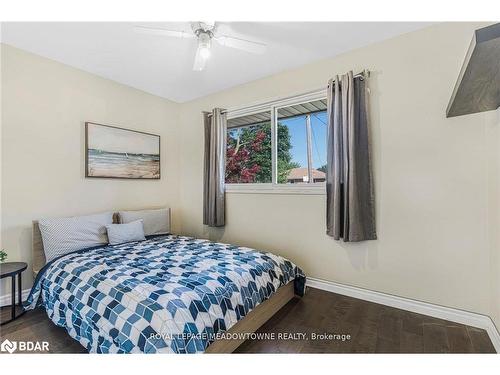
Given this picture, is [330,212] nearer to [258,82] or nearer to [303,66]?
[303,66]

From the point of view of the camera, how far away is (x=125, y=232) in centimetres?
277

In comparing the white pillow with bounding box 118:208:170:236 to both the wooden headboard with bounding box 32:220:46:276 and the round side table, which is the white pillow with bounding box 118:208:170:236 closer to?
the wooden headboard with bounding box 32:220:46:276

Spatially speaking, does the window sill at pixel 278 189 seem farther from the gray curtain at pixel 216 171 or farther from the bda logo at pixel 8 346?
the bda logo at pixel 8 346

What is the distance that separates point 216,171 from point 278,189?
3.02 feet

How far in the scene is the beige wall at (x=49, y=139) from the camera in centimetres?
236

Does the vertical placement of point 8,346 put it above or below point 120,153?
below

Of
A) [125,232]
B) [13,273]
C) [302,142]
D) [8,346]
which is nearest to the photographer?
[8,346]

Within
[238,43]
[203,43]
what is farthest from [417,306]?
[203,43]

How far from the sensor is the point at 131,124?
132 inches

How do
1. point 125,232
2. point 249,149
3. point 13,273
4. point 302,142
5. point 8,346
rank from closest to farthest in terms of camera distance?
1. point 8,346
2. point 13,273
3. point 125,232
4. point 302,142
5. point 249,149

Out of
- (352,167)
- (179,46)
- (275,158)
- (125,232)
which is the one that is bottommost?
(125,232)

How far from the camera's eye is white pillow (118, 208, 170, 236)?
3.01 metres

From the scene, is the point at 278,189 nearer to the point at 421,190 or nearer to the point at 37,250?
the point at 421,190
